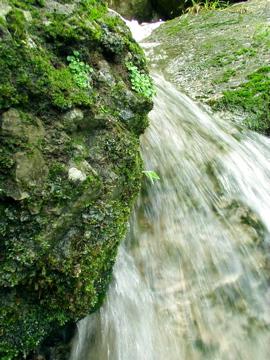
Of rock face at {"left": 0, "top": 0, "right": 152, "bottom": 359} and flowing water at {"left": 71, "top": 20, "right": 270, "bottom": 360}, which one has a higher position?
rock face at {"left": 0, "top": 0, "right": 152, "bottom": 359}

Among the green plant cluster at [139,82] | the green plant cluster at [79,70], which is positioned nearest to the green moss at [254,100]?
the green plant cluster at [139,82]

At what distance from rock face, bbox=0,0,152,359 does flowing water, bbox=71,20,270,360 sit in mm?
413

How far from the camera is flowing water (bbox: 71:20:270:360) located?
286 centimetres

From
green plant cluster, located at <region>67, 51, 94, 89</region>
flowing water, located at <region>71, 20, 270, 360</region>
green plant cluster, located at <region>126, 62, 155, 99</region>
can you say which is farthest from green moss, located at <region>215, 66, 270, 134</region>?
green plant cluster, located at <region>67, 51, 94, 89</region>

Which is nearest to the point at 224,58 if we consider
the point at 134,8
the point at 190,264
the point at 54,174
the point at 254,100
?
the point at 254,100

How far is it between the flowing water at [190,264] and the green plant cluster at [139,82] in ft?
3.05

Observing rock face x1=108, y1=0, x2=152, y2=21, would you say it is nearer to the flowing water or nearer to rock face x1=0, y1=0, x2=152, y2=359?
the flowing water

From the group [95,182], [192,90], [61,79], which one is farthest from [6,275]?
[192,90]

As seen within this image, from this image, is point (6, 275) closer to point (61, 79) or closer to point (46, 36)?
point (61, 79)

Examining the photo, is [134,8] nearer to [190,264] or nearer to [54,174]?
[190,264]

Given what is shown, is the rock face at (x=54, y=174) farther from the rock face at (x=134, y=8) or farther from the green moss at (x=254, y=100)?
the rock face at (x=134, y=8)

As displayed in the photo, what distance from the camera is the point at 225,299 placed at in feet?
10.5

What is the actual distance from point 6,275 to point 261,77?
4728 mm

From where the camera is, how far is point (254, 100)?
5.28 meters
